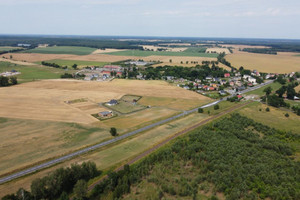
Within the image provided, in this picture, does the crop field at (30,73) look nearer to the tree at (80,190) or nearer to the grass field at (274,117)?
the tree at (80,190)

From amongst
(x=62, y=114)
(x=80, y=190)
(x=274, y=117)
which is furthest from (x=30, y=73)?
(x=274, y=117)

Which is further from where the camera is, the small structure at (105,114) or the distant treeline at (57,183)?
the small structure at (105,114)

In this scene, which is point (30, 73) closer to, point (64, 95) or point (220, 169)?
point (64, 95)

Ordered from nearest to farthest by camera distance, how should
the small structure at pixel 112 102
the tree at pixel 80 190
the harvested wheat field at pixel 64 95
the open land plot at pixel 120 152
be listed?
the tree at pixel 80 190
the open land plot at pixel 120 152
the harvested wheat field at pixel 64 95
the small structure at pixel 112 102

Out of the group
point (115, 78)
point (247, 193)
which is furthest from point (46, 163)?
point (115, 78)

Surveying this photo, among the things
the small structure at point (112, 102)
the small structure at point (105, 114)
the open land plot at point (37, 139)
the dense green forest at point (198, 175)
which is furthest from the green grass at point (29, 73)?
the dense green forest at point (198, 175)

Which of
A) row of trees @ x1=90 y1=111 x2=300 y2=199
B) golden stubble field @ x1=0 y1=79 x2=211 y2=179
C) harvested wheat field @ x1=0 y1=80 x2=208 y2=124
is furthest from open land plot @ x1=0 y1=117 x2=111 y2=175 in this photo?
row of trees @ x1=90 y1=111 x2=300 y2=199
